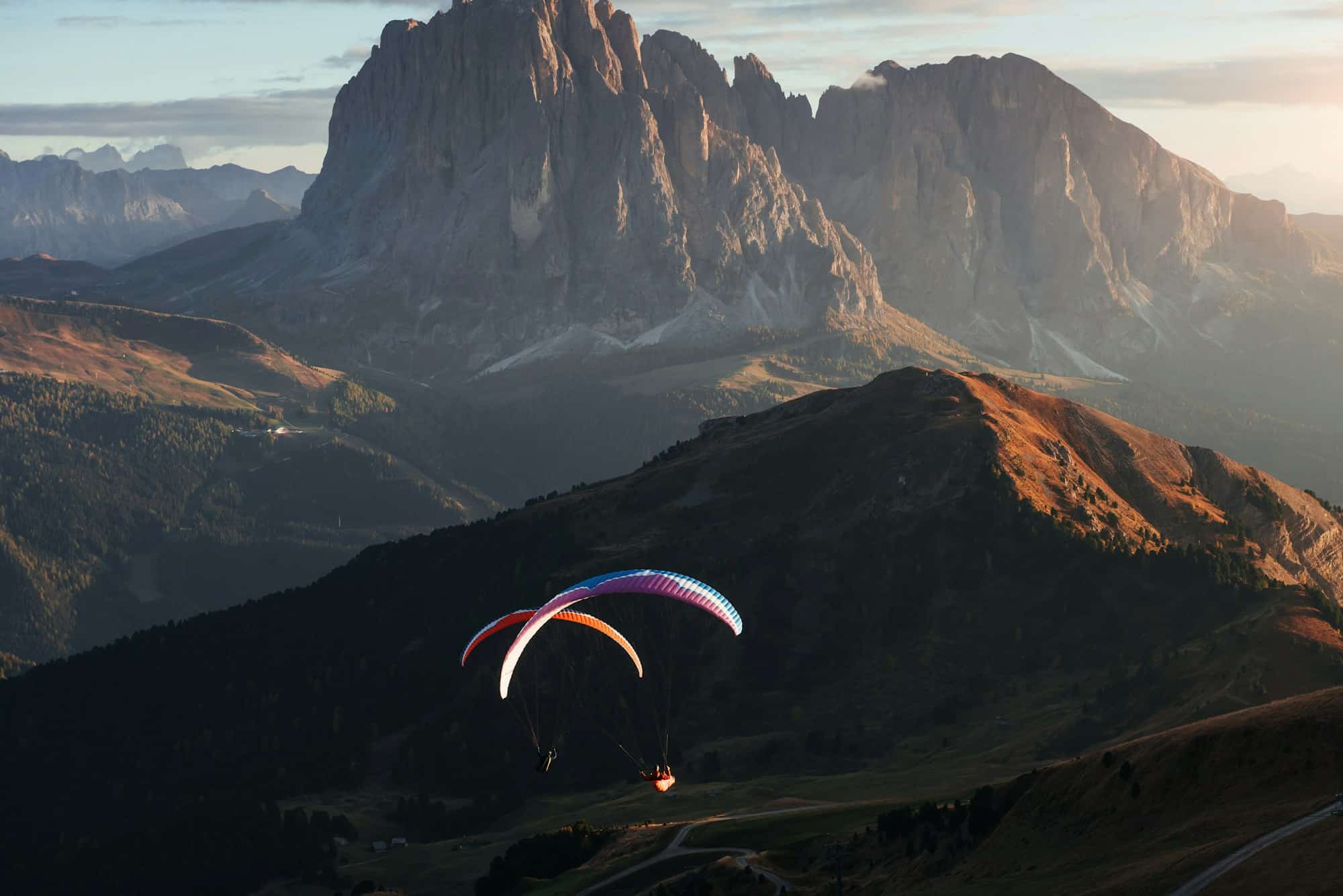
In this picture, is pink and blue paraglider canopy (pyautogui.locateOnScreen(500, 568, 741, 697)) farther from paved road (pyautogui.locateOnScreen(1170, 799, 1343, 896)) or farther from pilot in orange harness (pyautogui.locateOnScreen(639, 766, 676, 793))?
paved road (pyautogui.locateOnScreen(1170, 799, 1343, 896))

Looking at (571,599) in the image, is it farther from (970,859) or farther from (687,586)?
(970,859)

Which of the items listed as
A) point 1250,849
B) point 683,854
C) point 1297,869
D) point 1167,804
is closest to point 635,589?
point 1167,804

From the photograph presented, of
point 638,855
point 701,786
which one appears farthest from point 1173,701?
point 638,855

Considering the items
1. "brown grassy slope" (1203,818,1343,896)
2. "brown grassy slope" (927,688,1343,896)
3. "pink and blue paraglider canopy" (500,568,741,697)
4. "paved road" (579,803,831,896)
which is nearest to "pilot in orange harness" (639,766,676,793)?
"pink and blue paraglider canopy" (500,568,741,697)

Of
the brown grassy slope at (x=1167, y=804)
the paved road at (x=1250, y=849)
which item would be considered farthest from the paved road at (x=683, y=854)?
the paved road at (x=1250, y=849)

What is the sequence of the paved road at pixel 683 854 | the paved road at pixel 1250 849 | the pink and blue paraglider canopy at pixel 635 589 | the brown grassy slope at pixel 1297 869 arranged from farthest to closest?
1. the paved road at pixel 683 854
2. the pink and blue paraglider canopy at pixel 635 589
3. the paved road at pixel 1250 849
4. the brown grassy slope at pixel 1297 869

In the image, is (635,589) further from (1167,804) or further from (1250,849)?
(1250,849)

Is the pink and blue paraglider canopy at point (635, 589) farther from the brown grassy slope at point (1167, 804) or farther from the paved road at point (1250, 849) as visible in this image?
the paved road at point (1250, 849)

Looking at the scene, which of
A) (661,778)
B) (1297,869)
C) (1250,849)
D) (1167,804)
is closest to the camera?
(1297,869)
